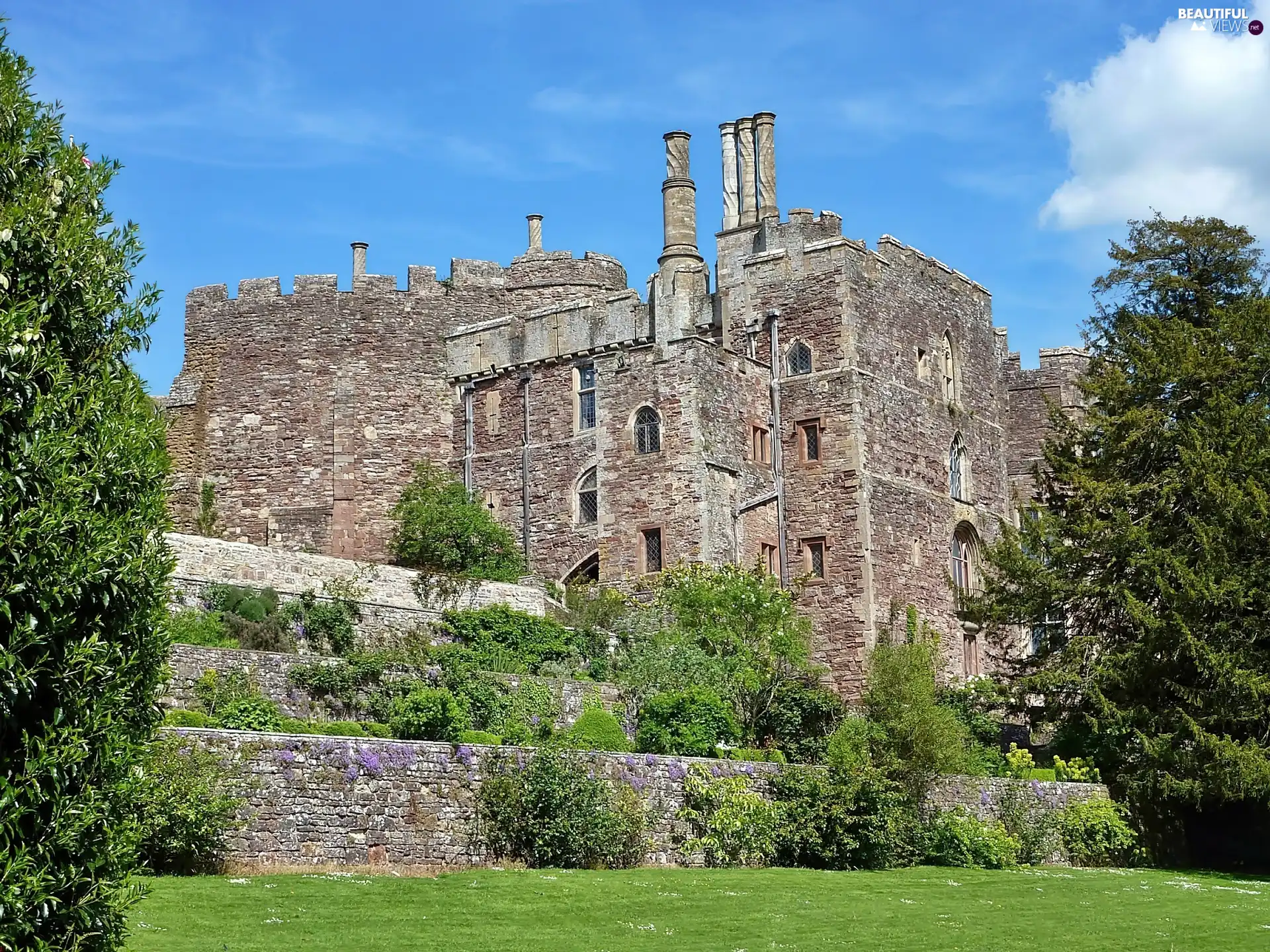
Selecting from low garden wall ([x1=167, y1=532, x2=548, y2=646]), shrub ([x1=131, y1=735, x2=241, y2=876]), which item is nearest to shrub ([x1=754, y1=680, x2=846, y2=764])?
low garden wall ([x1=167, y1=532, x2=548, y2=646])

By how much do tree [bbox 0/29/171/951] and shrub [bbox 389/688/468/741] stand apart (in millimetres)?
11712

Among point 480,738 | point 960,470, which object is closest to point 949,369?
point 960,470

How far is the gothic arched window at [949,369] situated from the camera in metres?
39.7

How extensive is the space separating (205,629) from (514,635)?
668cm

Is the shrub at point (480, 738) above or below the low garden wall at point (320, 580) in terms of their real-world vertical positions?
below

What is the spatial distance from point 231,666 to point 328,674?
155cm

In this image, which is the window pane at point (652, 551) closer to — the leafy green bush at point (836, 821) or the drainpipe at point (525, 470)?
the drainpipe at point (525, 470)

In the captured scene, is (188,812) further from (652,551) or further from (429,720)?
(652,551)

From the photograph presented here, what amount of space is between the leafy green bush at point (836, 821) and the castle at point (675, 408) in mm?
11718

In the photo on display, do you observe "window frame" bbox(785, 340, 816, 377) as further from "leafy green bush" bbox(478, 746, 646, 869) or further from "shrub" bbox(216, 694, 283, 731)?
"leafy green bush" bbox(478, 746, 646, 869)

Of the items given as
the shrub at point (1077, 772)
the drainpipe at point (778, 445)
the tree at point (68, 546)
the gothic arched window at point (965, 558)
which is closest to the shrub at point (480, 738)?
the tree at point (68, 546)

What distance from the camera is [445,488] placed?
124ft

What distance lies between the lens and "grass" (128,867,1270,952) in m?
14.2

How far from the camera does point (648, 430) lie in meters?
35.8
